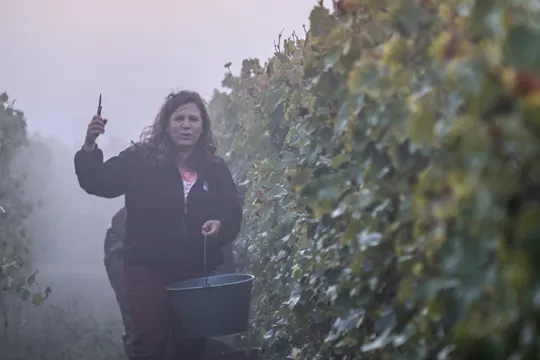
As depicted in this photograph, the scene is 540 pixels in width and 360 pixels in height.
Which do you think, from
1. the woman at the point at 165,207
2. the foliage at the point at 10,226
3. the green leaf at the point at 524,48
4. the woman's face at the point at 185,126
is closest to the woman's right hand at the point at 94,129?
the woman at the point at 165,207

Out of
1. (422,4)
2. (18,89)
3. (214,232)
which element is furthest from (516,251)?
(18,89)

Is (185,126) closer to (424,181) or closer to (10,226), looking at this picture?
(424,181)

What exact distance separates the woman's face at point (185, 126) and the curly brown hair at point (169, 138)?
0.13ft

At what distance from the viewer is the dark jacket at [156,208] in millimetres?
4207

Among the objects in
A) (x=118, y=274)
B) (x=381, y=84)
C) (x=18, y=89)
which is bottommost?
(x=118, y=274)

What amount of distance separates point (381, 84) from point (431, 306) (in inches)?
21.2

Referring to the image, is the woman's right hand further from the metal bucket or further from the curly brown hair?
the metal bucket

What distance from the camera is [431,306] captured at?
1667 millimetres

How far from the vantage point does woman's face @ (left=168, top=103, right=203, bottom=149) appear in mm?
4395

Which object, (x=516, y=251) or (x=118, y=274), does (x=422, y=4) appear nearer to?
(x=516, y=251)

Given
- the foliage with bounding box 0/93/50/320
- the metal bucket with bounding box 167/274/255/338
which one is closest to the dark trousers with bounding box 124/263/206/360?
the metal bucket with bounding box 167/274/255/338

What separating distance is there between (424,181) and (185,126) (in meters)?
2.93

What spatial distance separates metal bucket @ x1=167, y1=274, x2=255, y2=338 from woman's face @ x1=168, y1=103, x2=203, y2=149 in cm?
84

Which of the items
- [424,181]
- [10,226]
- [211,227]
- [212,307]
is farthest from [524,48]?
[10,226]
